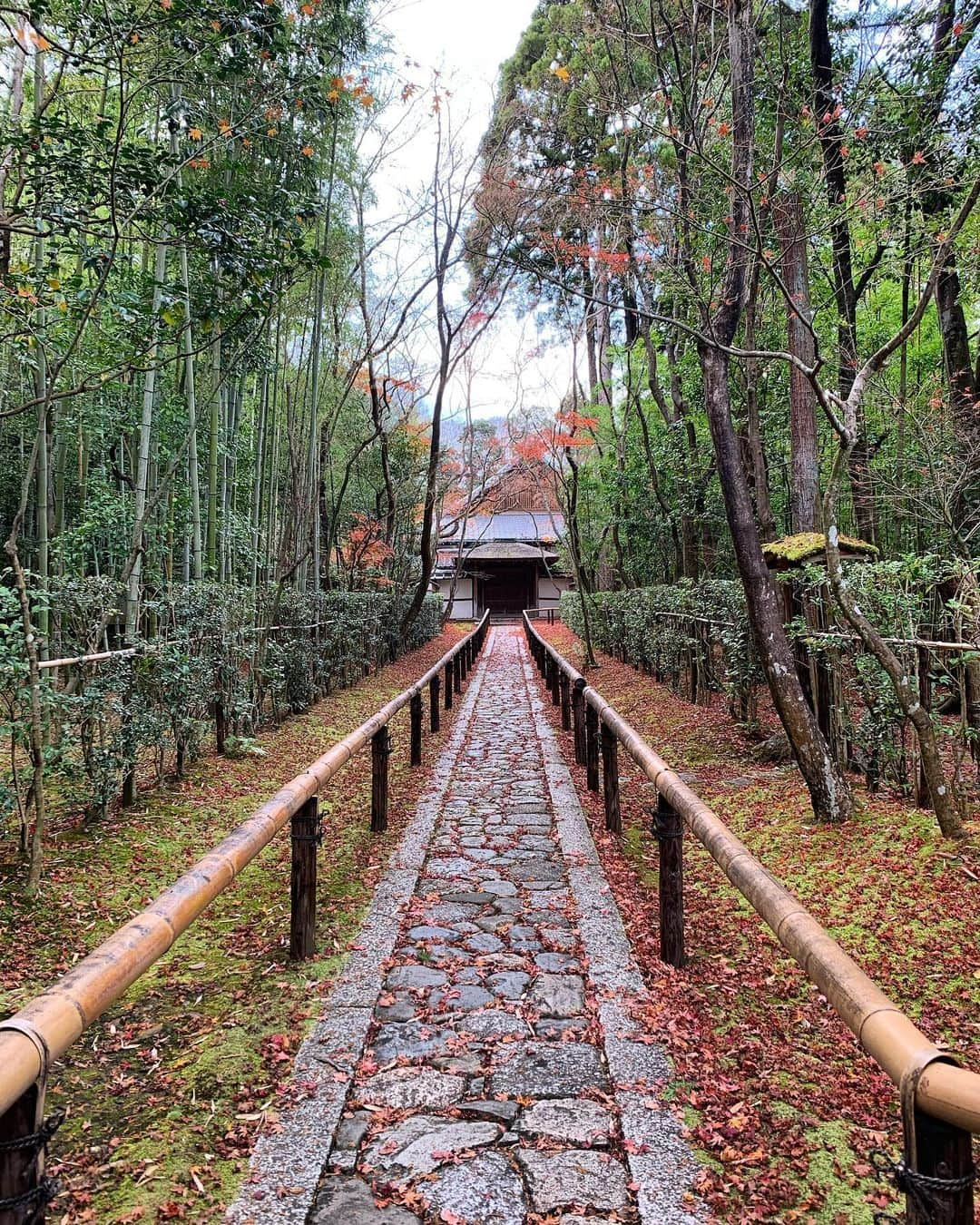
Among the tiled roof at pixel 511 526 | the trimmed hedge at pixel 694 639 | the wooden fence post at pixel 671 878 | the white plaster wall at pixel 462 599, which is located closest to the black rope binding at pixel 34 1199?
the wooden fence post at pixel 671 878

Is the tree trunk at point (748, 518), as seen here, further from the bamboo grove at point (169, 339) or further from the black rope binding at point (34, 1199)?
the black rope binding at point (34, 1199)

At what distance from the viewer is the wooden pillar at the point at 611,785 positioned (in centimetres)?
437

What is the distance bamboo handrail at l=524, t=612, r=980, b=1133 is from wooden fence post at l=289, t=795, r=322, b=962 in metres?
1.45

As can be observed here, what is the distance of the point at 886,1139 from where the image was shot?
1894 millimetres

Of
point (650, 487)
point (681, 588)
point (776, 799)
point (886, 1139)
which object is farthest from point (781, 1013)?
point (650, 487)

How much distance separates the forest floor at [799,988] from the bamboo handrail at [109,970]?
55.1 inches

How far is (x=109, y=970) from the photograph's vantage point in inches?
56.1

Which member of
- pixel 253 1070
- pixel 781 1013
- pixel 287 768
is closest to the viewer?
pixel 253 1070

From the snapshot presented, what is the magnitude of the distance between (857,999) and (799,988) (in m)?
1.60

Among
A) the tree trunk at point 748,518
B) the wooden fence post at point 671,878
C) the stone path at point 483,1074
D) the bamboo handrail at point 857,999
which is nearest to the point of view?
the bamboo handrail at point 857,999

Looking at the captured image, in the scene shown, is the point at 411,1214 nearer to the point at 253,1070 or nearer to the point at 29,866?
the point at 253,1070

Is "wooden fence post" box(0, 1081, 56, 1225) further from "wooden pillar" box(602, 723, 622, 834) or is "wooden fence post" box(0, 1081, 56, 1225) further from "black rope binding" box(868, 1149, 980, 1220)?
"wooden pillar" box(602, 723, 622, 834)

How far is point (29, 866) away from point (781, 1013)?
10.7 feet

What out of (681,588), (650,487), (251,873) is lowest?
(251,873)
